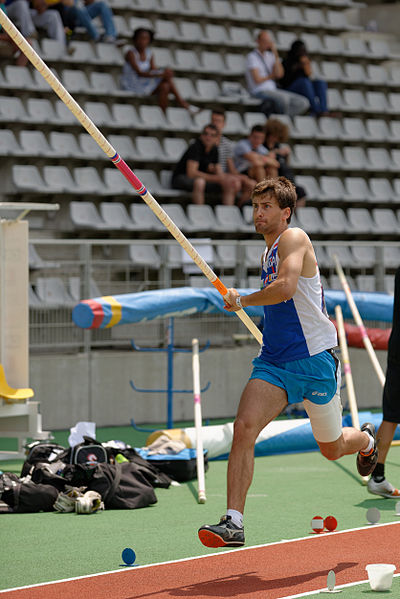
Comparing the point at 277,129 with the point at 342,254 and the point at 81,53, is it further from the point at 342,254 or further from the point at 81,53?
the point at 81,53

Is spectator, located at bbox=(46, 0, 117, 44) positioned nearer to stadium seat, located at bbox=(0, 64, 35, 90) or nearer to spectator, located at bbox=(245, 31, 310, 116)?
stadium seat, located at bbox=(0, 64, 35, 90)

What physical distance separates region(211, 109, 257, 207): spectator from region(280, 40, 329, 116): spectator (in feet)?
7.87

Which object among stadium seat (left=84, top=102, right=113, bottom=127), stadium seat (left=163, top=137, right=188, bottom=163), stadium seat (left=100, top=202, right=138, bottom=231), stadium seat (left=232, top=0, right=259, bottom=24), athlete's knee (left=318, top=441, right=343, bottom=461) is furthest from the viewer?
stadium seat (left=232, top=0, right=259, bottom=24)

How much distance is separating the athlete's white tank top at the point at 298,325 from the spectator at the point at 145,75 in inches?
417

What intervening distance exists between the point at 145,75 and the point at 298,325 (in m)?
10.9

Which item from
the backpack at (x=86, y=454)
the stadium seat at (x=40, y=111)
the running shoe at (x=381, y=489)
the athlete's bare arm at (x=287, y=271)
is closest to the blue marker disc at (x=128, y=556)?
the athlete's bare arm at (x=287, y=271)

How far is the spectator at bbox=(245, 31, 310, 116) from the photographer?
17078 millimetres

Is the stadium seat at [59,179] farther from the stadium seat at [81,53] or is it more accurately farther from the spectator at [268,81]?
the spectator at [268,81]

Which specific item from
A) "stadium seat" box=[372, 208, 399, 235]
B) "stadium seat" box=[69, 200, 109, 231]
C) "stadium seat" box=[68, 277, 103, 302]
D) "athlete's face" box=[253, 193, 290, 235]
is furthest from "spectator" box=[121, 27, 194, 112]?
"athlete's face" box=[253, 193, 290, 235]

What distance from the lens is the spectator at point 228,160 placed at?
49.2 ft

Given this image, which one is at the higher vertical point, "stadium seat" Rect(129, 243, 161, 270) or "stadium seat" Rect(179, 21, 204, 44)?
"stadium seat" Rect(179, 21, 204, 44)

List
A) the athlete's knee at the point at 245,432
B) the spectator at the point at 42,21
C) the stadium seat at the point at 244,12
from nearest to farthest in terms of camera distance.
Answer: the athlete's knee at the point at 245,432 < the spectator at the point at 42,21 < the stadium seat at the point at 244,12

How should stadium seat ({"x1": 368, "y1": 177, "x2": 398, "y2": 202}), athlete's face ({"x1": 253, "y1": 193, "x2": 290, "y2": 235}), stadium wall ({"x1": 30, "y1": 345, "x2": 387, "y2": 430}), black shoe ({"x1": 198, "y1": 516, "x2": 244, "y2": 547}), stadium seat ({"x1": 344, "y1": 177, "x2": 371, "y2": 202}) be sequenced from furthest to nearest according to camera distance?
stadium seat ({"x1": 368, "y1": 177, "x2": 398, "y2": 202})
stadium seat ({"x1": 344, "y1": 177, "x2": 371, "y2": 202})
stadium wall ({"x1": 30, "y1": 345, "x2": 387, "y2": 430})
athlete's face ({"x1": 253, "y1": 193, "x2": 290, "y2": 235})
black shoe ({"x1": 198, "y1": 516, "x2": 244, "y2": 547})

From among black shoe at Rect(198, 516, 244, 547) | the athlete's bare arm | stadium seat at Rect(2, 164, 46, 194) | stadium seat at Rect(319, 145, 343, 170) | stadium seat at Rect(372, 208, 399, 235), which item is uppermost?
stadium seat at Rect(319, 145, 343, 170)
